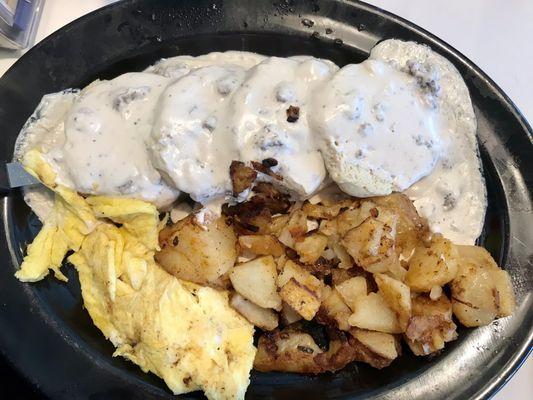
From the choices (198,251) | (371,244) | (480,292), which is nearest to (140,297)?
(198,251)

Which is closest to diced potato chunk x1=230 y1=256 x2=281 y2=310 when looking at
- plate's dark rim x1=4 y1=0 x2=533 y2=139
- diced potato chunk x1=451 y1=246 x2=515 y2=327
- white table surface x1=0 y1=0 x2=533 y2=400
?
diced potato chunk x1=451 y1=246 x2=515 y2=327

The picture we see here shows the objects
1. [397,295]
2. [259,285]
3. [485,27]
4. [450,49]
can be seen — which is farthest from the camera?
[485,27]

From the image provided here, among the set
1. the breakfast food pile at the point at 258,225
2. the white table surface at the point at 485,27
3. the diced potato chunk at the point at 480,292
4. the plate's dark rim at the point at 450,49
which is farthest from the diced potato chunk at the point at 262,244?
the white table surface at the point at 485,27

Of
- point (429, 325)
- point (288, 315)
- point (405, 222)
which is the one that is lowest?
point (288, 315)

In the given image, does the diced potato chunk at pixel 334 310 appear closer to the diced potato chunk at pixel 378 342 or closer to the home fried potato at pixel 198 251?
the diced potato chunk at pixel 378 342

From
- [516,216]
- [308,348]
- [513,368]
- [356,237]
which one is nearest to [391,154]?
[356,237]

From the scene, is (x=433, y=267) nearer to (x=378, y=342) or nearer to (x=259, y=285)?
(x=378, y=342)
